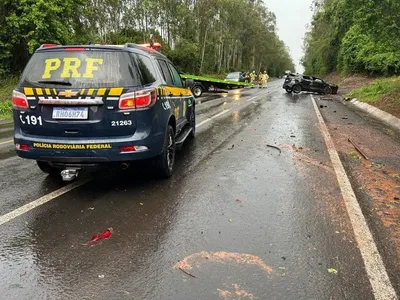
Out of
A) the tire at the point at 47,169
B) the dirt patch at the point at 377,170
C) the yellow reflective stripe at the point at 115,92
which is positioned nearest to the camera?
the dirt patch at the point at 377,170

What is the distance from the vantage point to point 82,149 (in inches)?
180

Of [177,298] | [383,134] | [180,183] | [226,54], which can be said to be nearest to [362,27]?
[383,134]

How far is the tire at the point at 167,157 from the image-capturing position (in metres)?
5.33

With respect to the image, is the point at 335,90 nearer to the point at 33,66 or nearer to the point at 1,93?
the point at 1,93

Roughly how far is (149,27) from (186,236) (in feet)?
136

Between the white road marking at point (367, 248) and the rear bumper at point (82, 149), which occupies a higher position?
the rear bumper at point (82, 149)

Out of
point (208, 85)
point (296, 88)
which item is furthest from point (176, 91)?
point (296, 88)

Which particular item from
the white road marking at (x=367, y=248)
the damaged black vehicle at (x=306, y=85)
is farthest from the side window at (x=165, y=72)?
the damaged black vehicle at (x=306, y=85)

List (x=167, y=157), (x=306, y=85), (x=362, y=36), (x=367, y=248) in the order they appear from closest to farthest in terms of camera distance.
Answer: (x=367, y=248)
(x=167, y=157)
(x=306, y=85)
(x=362, y=36)

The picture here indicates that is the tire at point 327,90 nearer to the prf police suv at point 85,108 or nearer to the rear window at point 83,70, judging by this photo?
the prf police suv at point 85,108

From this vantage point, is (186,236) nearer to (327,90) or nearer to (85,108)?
(85,108)

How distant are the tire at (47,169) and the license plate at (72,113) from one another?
1.29m

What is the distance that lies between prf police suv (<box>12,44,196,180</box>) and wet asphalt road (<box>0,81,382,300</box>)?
65 centimetres

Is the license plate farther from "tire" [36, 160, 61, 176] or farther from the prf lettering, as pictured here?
"tire" [36, 160, 61, 176]
